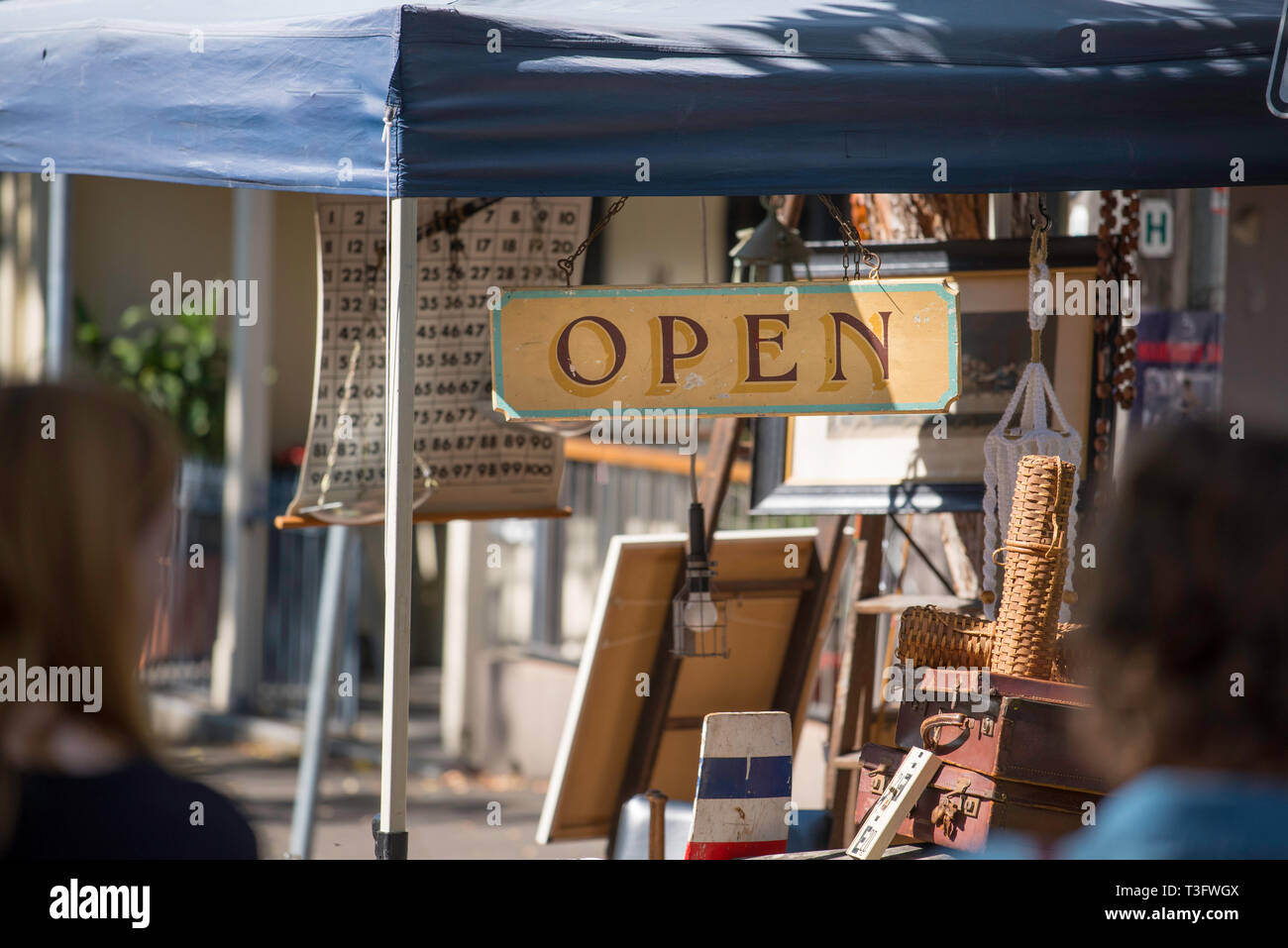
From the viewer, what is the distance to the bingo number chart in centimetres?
380

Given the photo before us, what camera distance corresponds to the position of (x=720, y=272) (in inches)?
293

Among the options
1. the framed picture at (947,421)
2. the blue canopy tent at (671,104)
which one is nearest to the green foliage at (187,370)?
the framed picture at (947,421)

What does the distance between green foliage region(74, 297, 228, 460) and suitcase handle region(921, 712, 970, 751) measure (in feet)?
21.4

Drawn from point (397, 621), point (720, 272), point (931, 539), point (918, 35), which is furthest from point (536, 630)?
point (918, 35)

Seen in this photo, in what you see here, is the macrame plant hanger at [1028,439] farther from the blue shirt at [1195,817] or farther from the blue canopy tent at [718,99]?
the blue shirt at [1195,817]

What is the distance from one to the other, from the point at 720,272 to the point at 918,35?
16.1 feet

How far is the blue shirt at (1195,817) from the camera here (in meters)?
1.22

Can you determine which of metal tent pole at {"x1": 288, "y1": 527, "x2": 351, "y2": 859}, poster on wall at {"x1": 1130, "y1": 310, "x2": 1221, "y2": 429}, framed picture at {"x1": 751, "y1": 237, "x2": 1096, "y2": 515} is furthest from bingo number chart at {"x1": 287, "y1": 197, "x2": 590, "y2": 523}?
poster on wall at {"x1": 1130, "y1": 310, "x2": 1221, "y2": 429}

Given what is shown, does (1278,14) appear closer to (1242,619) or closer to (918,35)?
(918,35)

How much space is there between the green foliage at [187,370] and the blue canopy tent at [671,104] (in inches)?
237

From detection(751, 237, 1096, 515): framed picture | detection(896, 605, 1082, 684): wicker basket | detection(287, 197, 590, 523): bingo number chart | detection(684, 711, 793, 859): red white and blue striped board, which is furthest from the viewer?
detection(287, 197, 590, 523): bingo number chart

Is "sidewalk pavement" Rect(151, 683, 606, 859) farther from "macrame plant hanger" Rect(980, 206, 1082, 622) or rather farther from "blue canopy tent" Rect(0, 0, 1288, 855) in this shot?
"blue canopy tent" Rect(0, 0, 1288, 855)

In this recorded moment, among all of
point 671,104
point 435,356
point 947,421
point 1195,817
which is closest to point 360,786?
point 435,356
